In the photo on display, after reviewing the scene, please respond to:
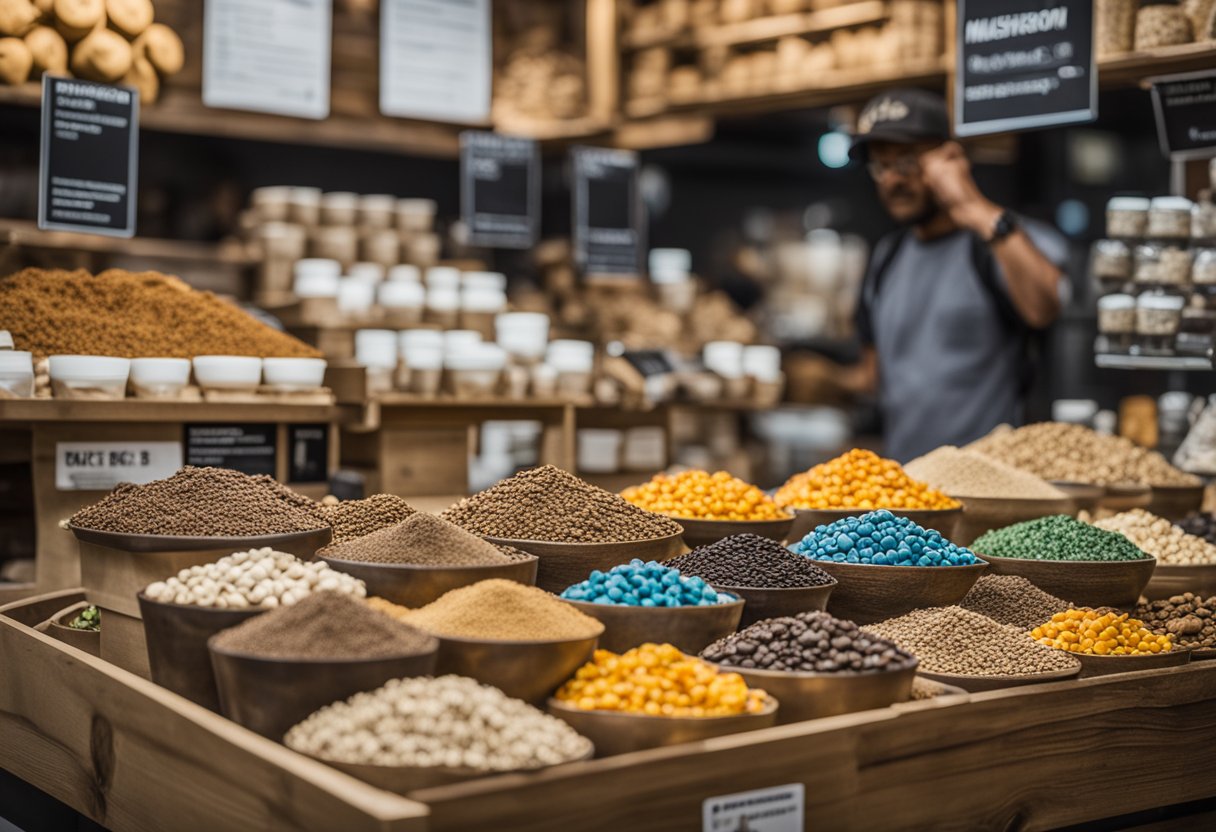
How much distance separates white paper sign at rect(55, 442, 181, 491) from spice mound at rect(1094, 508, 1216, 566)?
7.14ft

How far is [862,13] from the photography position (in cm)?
507

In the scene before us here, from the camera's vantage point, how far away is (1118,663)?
8.00ft

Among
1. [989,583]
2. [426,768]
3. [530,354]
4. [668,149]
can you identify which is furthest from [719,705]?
[668,149]

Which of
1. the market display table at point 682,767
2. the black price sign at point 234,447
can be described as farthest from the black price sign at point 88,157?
the market display table at point 682,767

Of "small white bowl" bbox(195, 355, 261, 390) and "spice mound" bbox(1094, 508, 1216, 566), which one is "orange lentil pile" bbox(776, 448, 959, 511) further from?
"small white bowl" bbox(195, 355, 261, 390)

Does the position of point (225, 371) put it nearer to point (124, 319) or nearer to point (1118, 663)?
point (124, 319)

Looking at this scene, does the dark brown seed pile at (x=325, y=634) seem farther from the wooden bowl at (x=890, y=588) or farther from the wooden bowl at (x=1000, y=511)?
the wooden bowl at (x=1000, y=511)

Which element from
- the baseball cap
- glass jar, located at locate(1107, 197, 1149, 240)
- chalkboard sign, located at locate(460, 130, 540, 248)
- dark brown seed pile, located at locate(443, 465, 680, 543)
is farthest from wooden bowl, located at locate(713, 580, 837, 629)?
chalkboard sign, located at locate(460, 130, 540, 248)

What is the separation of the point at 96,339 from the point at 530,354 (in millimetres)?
1643

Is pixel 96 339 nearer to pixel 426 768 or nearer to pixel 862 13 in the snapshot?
pixel 426 768

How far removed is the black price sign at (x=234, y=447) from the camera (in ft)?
10.8

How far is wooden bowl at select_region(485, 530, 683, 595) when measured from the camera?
2.45 metres

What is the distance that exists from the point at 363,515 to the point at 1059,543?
1457 millimetres

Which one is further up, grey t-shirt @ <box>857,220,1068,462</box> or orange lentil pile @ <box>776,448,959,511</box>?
grey t-shirt @ <box>857,220,1068,462</box>
